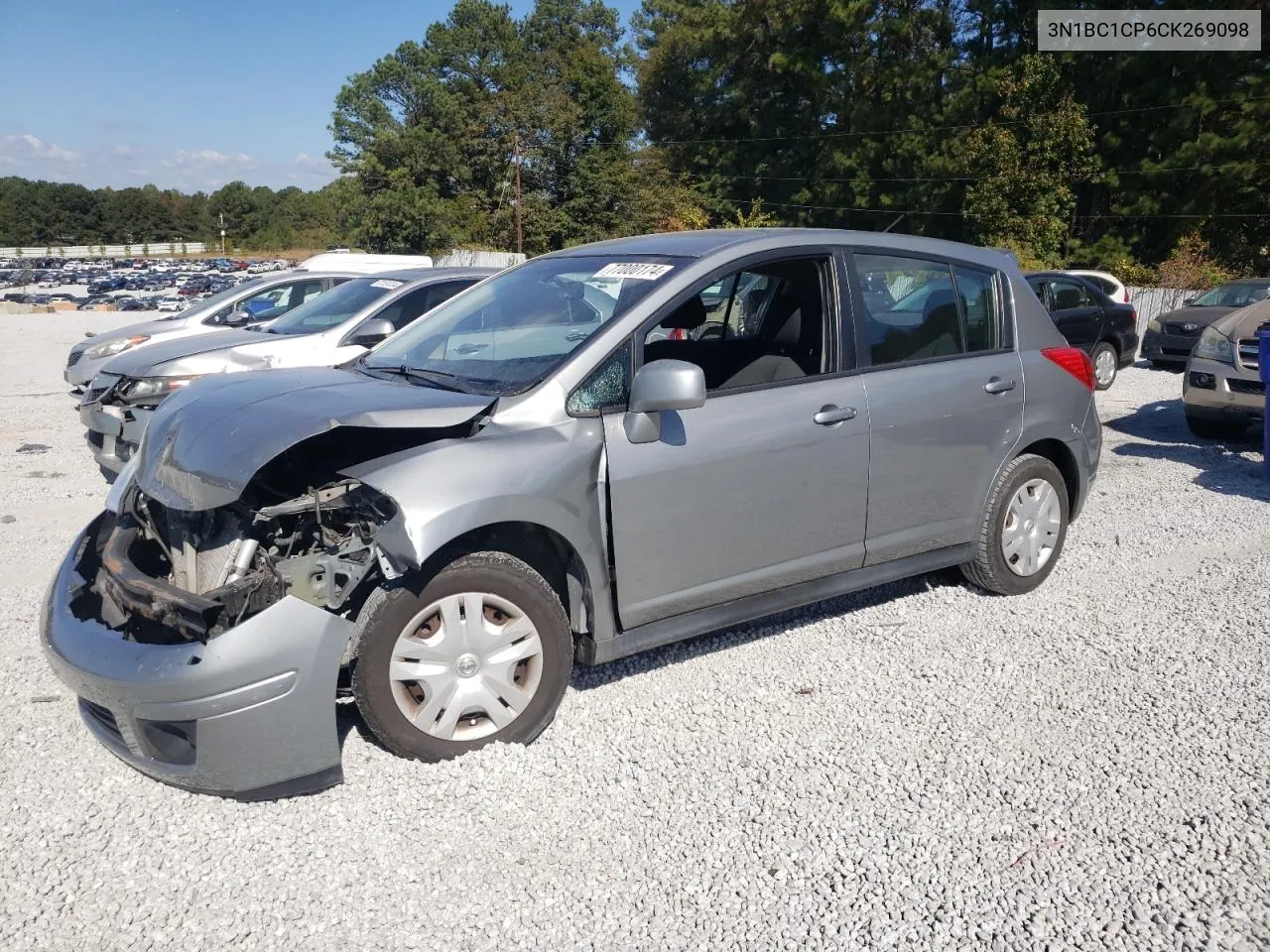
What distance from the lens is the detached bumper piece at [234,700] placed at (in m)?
2.97

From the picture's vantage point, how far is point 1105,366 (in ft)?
46.8

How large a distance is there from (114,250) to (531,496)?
15788cm

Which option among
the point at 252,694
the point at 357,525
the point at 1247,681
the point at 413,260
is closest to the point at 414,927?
the point at 252,694

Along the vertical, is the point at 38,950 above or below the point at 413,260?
below

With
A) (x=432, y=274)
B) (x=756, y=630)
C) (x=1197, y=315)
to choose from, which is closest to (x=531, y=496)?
(x=756, y=630)

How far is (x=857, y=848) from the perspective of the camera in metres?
3.04

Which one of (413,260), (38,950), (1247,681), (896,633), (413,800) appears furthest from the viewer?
(413,260)

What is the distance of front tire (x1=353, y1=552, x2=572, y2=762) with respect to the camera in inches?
127

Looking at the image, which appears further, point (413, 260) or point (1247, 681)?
point (413, 260)

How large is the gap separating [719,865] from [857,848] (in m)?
0.43

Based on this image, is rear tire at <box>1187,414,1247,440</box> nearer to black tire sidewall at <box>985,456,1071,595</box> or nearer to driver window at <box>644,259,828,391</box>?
black tire sidewall at <box>985,456,1071,595</box>

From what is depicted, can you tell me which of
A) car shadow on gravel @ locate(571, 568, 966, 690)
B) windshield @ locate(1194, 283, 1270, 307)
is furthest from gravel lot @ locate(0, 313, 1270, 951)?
windshield @ locate(1194, 283, 1270, 307)

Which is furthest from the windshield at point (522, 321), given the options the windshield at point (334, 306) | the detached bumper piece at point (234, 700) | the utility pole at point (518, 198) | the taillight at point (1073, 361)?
the utility pole at point (518, 198)

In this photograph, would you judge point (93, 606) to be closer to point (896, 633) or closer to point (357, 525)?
point (357, 525)
